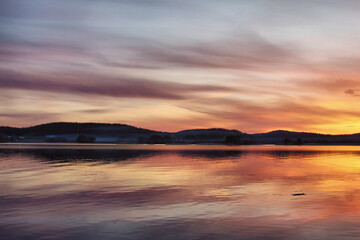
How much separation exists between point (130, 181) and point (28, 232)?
18.6 metres

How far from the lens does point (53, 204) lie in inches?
915

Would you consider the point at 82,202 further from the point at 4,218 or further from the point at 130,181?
the point at 130,181

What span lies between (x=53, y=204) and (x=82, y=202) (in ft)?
5.49

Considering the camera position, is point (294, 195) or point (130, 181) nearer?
point (294, 195)

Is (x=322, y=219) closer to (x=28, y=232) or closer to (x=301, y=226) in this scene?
(x=301, y=226)

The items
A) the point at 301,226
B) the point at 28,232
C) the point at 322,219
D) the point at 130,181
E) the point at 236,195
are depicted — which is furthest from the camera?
the point at 130,181

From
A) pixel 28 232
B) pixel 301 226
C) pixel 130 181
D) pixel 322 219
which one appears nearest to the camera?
pixel 28 232

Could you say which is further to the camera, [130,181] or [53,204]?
[130,181]

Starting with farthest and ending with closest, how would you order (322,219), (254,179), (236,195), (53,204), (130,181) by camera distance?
(254,179) → (130,181) → (236,195) → (53,204) → (322,219)

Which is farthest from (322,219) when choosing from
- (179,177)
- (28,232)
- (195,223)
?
(179,177)

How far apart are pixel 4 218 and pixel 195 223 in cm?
912

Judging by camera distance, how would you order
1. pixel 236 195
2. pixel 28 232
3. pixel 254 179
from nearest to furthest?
pixel 28 232, pixel 236 195, pixel 254 179

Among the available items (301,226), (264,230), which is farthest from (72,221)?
(301,226)

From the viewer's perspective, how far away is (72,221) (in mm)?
18734
